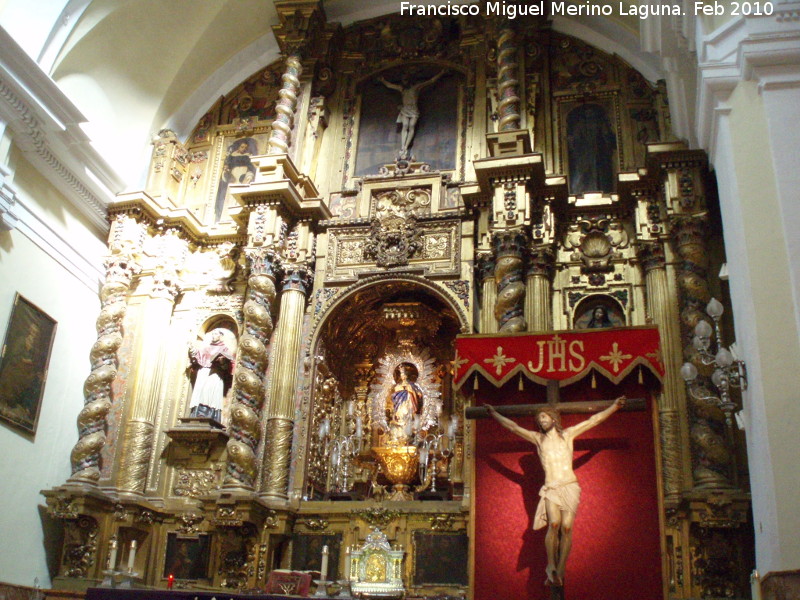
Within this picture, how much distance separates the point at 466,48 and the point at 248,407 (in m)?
6.89

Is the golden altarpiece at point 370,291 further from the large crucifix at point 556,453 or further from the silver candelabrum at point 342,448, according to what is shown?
the large crucifix at point 556,453

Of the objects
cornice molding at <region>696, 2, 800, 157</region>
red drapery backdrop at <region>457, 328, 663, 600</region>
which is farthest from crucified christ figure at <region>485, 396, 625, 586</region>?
cornice molding at <region>696, 2, 800, 157</region>

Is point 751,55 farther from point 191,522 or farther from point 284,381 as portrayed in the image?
point 191,522

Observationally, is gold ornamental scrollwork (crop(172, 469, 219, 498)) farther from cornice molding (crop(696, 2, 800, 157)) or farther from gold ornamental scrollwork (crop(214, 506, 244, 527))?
cornice molding (crop(696, 2, 800, 157))

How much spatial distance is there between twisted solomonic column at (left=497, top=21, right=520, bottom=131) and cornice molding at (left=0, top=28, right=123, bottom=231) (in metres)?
5.90

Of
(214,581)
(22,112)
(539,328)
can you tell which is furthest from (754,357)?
(22,112)

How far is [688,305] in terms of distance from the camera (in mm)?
10289

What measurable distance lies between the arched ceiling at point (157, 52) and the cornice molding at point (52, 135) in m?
0.39

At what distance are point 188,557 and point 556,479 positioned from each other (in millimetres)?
5774

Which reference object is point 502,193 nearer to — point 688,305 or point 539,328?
point 539,328

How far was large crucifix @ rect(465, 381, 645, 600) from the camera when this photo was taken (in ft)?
24.5

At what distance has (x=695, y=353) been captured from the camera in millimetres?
9945

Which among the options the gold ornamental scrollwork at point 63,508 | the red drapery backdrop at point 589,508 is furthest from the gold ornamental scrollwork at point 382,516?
the gold ornamental scrollwork at point 63,508

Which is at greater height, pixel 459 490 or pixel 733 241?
pixel 733 241
